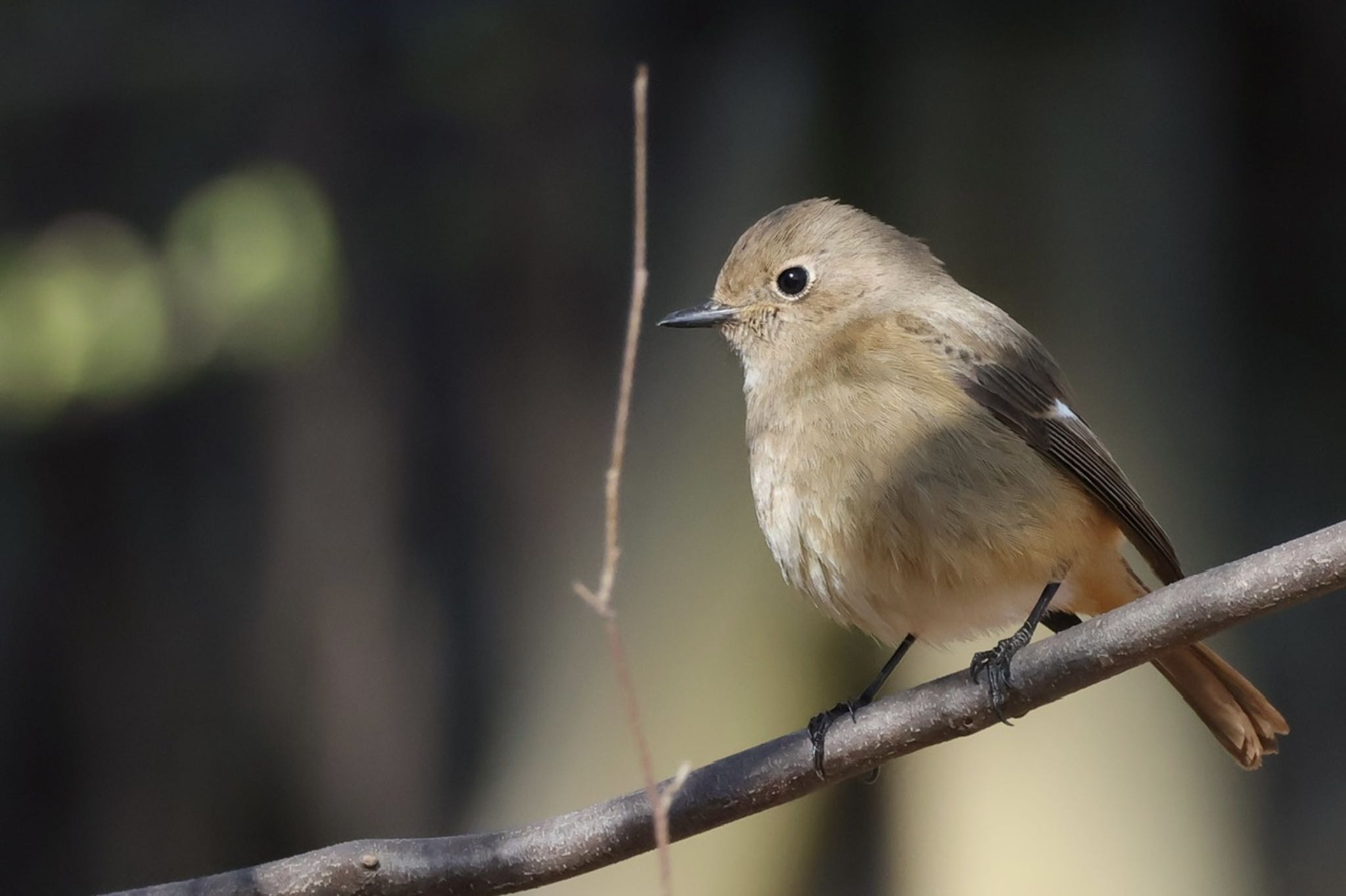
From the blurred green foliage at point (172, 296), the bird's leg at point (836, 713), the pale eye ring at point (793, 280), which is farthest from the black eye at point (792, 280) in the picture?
the blurred green foliage at point (172, 296)

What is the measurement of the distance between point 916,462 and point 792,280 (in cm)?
76

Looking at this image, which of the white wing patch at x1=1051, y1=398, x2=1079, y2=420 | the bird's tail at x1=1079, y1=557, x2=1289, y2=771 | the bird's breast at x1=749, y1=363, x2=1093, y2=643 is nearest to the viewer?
the bird's breast at x1=749, y1=363, x2=1093, y2=643

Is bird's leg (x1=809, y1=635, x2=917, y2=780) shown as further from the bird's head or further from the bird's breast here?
the bird's head

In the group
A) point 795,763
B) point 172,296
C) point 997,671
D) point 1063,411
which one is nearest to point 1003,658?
point 997,671

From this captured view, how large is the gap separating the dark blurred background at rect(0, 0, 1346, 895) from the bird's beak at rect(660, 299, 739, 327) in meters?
1.33

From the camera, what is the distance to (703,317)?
3.81 m

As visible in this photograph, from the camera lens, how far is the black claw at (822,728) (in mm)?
2588

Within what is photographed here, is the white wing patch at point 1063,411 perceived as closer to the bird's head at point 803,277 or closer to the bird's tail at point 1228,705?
the bird's head at point 803,277

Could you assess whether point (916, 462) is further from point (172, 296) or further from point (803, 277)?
point (172, 296)

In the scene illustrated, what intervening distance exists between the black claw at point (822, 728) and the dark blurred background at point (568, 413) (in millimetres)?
1642

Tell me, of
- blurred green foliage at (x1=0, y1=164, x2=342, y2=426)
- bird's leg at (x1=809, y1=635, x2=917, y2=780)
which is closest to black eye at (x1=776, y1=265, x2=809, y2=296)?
bird's leg at (x1=809, y1=635, x2=917, y2=780)

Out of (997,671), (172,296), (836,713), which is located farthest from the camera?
(172,296)

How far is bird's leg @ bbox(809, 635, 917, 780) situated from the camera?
8.53 ft

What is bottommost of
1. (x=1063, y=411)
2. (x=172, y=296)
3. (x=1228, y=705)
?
(x=1228, y=705)
